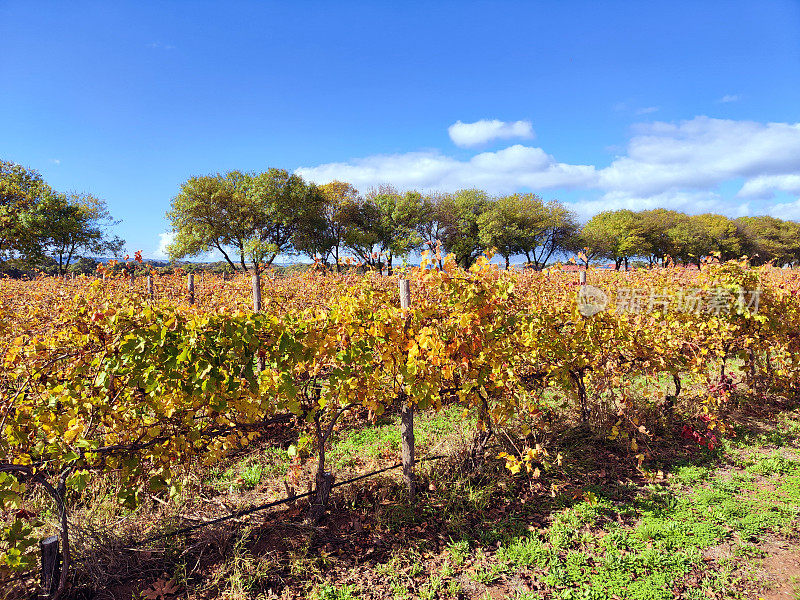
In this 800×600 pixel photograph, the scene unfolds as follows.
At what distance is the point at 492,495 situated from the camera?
4.17 m

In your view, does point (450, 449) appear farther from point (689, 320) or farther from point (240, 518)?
point (689, 320)

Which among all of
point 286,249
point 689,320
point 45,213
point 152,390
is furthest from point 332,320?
point 286,249

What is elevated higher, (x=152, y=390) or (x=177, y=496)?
(x=152, y=390)

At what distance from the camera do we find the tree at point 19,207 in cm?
2394

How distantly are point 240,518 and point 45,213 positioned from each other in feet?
104

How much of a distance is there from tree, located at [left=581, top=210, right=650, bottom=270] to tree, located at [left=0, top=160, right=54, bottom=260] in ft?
185

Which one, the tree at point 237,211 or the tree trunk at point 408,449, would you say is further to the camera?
the tree at point 237,211

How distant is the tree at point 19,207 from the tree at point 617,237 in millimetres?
56358

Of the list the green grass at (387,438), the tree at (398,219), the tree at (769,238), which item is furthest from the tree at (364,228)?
the tree at (769,238)

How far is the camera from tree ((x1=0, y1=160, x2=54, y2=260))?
78.5 ft

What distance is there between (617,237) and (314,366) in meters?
60.9

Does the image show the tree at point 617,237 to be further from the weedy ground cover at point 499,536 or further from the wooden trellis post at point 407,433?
the wooden trellis post at point 407,433

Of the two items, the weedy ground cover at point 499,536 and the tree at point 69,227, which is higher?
the tree at point 69,227

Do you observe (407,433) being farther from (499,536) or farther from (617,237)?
(617,237)
